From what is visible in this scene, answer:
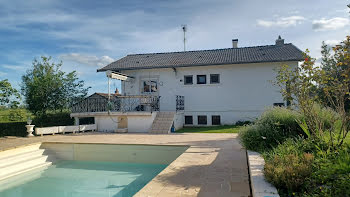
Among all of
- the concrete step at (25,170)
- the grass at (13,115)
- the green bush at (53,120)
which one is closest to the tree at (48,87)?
the grass at (13,115)

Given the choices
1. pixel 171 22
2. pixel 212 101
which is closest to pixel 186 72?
pixel 212 101

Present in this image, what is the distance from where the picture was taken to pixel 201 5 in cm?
1191

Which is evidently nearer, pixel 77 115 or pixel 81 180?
pixel 81 180

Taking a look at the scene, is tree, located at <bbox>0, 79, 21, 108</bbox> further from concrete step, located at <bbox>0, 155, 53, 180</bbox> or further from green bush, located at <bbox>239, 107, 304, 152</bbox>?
green bush, located at <bbox>239, 107, 304, 152</bbox>

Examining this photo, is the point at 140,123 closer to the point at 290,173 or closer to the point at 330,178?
the point at 290,173

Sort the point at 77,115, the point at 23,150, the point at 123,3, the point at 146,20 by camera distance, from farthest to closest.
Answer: the point at 77,115
the point at 146,20
the point at 123,3
the point at 23,150

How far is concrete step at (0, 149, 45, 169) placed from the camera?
8838mm

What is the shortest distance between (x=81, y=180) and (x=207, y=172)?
439 centimetres

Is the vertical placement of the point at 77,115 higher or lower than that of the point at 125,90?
lower

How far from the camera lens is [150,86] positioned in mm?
18828

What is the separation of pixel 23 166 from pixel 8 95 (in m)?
6.71

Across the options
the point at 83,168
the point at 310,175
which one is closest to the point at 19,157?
the point at 83,168

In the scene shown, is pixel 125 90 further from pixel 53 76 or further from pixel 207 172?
pixel 207 172

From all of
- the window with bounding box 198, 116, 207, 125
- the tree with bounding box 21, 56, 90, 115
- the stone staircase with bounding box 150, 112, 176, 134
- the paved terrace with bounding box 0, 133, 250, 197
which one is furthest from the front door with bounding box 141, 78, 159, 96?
the paved terrace with bounding box 0, 133, 250, 197
